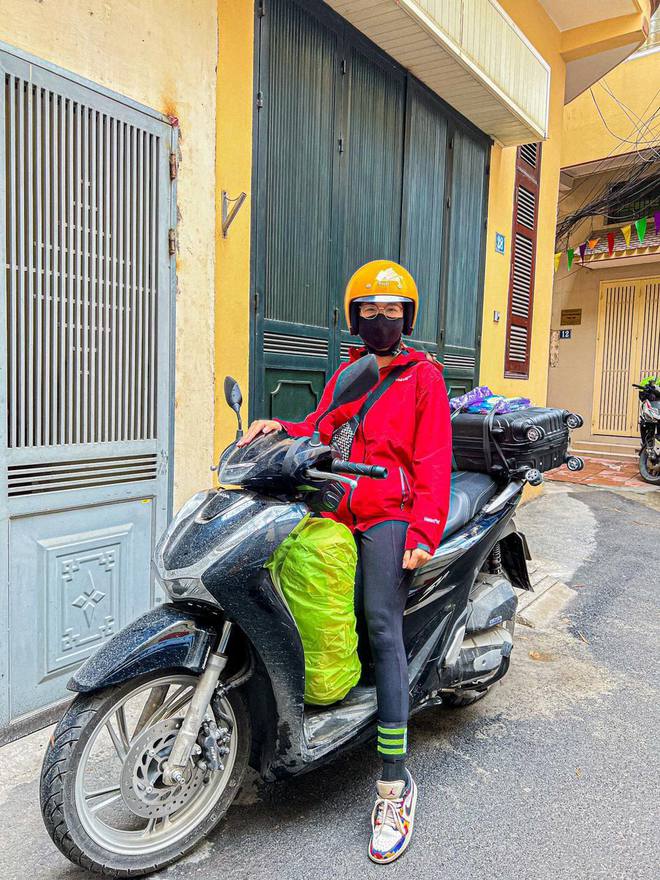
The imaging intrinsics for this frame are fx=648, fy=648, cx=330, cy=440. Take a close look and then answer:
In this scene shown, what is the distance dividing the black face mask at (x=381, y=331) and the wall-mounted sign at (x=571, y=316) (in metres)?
12.3

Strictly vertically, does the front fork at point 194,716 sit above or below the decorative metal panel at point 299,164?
below

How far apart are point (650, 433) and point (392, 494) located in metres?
8.43

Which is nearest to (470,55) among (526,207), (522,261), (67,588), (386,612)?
(526,207)

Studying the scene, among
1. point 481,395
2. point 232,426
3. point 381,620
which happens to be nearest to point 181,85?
point 232,426

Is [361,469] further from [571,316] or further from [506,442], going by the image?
[571,316]

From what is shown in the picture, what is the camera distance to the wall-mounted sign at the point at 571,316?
13372 mm

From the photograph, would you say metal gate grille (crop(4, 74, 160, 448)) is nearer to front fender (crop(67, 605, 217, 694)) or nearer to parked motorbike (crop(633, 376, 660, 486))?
front fender (crop(67, 605, 217, 694))

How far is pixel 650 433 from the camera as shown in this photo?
935 cm

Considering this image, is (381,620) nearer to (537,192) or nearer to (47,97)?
(47,97)

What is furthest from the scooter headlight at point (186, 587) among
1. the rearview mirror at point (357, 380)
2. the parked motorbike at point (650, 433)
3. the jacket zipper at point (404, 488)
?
the parked motorbike at point (650, 433)

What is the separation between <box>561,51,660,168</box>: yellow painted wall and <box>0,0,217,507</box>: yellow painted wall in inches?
390

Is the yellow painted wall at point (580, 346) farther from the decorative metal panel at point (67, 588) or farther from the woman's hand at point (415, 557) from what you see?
the woman's hand at point (415, 557)

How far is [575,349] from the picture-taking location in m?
13.5

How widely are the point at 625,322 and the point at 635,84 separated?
420 cm
